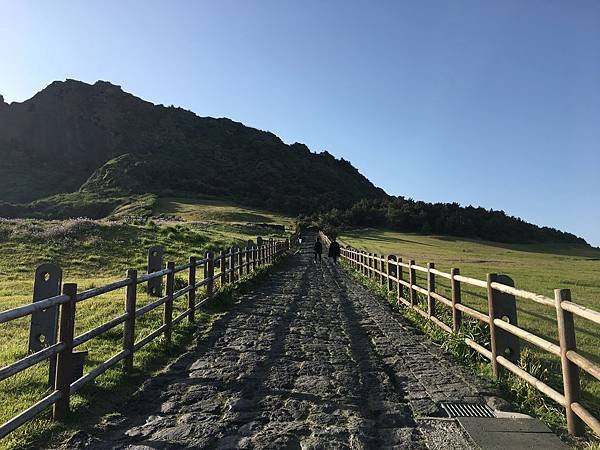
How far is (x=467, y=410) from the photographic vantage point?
4.96 metres

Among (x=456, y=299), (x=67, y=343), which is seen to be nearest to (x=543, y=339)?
(x=456, y=299)

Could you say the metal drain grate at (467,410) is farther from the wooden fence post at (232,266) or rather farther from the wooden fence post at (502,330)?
the wooden fence post at (232,266)

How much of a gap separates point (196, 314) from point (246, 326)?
1.73m

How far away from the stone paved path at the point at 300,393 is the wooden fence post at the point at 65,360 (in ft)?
1.68

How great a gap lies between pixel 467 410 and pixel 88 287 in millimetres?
11561

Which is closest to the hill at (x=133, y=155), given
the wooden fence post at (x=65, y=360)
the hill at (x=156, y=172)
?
the hill at (x=156, y=172)

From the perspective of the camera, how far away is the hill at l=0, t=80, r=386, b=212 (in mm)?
137375

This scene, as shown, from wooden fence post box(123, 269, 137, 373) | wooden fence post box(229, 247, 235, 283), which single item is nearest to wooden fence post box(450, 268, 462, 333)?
Result: wooden fence post box(123, 269, 137, 373)

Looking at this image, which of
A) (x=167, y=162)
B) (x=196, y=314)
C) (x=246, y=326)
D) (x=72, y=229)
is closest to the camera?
(x=246, y=326)

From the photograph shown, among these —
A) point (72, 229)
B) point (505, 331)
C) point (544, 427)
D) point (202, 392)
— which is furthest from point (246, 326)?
point (72, 229)

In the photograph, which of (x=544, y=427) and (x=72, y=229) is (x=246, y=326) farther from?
(x=72, y=229)

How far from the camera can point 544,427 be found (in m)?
4.44

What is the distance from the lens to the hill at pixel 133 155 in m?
137

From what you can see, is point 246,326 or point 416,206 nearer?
point 246,326
